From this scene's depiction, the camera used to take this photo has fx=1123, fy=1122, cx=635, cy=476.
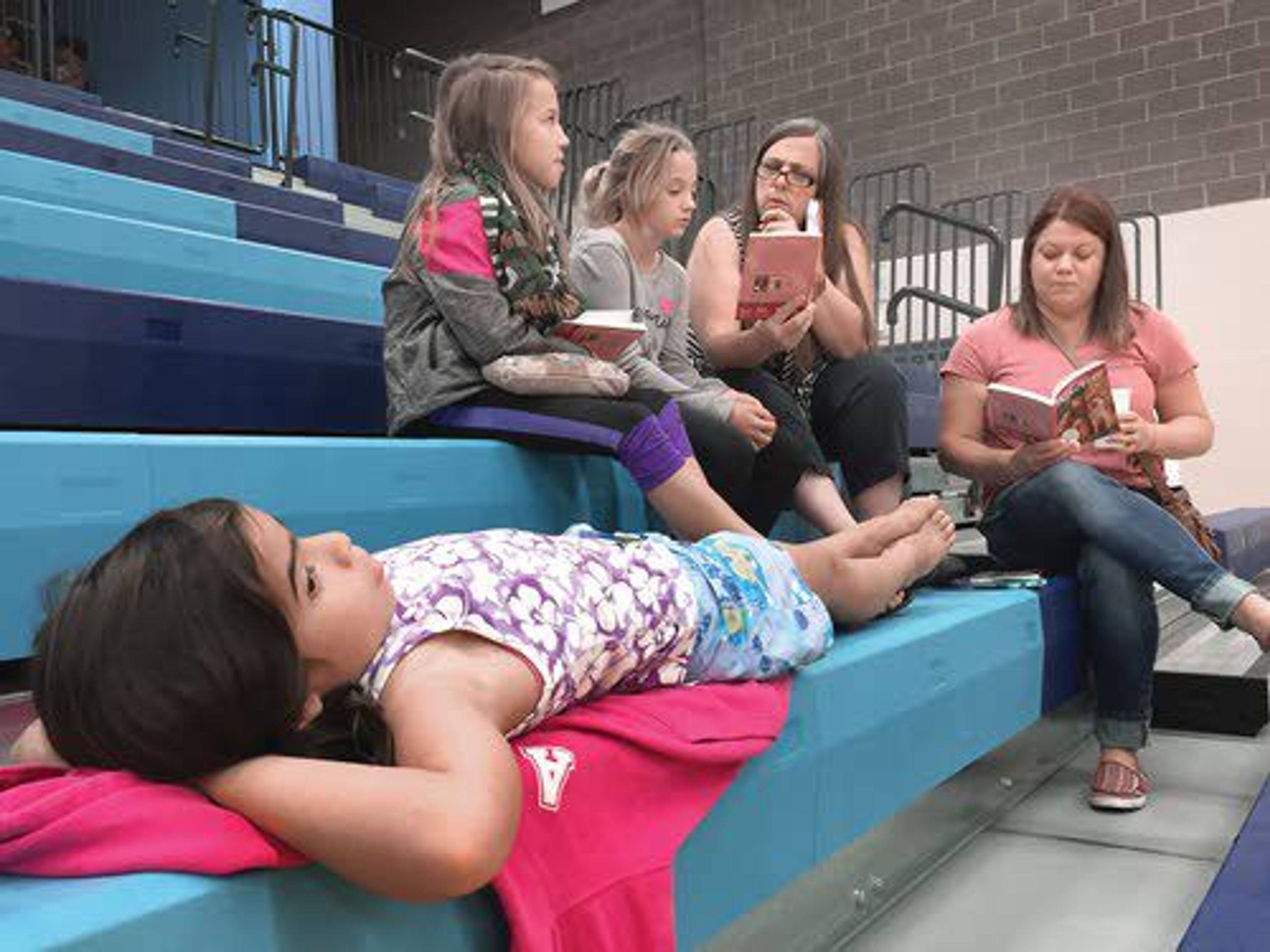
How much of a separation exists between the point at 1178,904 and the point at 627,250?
1288mm

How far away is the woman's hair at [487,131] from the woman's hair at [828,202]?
572 millimetres

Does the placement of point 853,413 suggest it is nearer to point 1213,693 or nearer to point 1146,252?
point 1213,693

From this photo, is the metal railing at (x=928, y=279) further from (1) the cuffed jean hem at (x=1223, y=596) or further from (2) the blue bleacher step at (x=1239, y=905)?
(2) the blue bleacher step at (x=1239, y=905)

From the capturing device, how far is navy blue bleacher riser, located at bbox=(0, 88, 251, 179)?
3.67 metres

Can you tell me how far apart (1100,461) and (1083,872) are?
30.9 inches

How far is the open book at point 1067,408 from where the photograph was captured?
1.76 metres

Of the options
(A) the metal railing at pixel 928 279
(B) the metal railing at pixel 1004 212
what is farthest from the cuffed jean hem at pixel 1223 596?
(B) the metal railing at pixel 1004 212

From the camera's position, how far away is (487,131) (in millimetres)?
1686

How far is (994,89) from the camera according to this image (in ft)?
19.9

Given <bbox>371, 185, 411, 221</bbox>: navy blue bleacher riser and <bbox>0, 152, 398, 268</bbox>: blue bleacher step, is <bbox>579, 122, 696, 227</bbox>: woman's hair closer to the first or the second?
<bbox>0, 152, 398, 268</bbox>: blue bleacher step

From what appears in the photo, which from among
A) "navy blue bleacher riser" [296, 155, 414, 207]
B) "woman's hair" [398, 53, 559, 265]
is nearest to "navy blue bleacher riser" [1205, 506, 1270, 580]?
"woman's hair" [398, 53, 559, 265]

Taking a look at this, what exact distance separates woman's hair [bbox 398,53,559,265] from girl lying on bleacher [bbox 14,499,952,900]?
791mm

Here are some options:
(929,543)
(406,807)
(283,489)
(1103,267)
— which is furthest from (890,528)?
(406,807)

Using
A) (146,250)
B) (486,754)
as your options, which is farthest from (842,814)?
(146,250)
